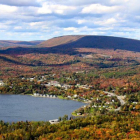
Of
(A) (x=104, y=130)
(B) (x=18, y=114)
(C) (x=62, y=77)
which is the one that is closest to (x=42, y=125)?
(A) (x=104, y=130)

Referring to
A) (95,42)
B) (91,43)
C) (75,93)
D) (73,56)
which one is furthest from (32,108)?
(95,42)

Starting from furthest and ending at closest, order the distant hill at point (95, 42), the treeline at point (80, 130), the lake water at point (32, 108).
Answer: the distant hill at point (95, 42) → the lake water at point (32, 108) → the treeline at point (80, 130)

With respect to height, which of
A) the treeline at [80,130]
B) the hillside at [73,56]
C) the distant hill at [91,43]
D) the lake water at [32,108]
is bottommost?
the lake water at [32,108]

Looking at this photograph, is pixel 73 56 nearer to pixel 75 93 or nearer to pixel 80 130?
pixel 75 93

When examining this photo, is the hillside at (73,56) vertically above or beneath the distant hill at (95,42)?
beneath

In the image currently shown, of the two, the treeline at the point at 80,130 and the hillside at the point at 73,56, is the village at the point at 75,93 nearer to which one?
the treeline at the point at 80,130

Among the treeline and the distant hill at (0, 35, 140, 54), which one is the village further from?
the distant hill at (0, 35, 140, 54)

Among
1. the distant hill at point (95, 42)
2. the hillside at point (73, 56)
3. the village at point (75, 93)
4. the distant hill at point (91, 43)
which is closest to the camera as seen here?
the village at point (75, 93)

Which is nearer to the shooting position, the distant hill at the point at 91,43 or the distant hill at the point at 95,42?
the distant hill at the point at 91,43

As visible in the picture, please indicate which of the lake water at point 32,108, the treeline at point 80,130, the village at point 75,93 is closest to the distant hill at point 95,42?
the village at point 75,93
